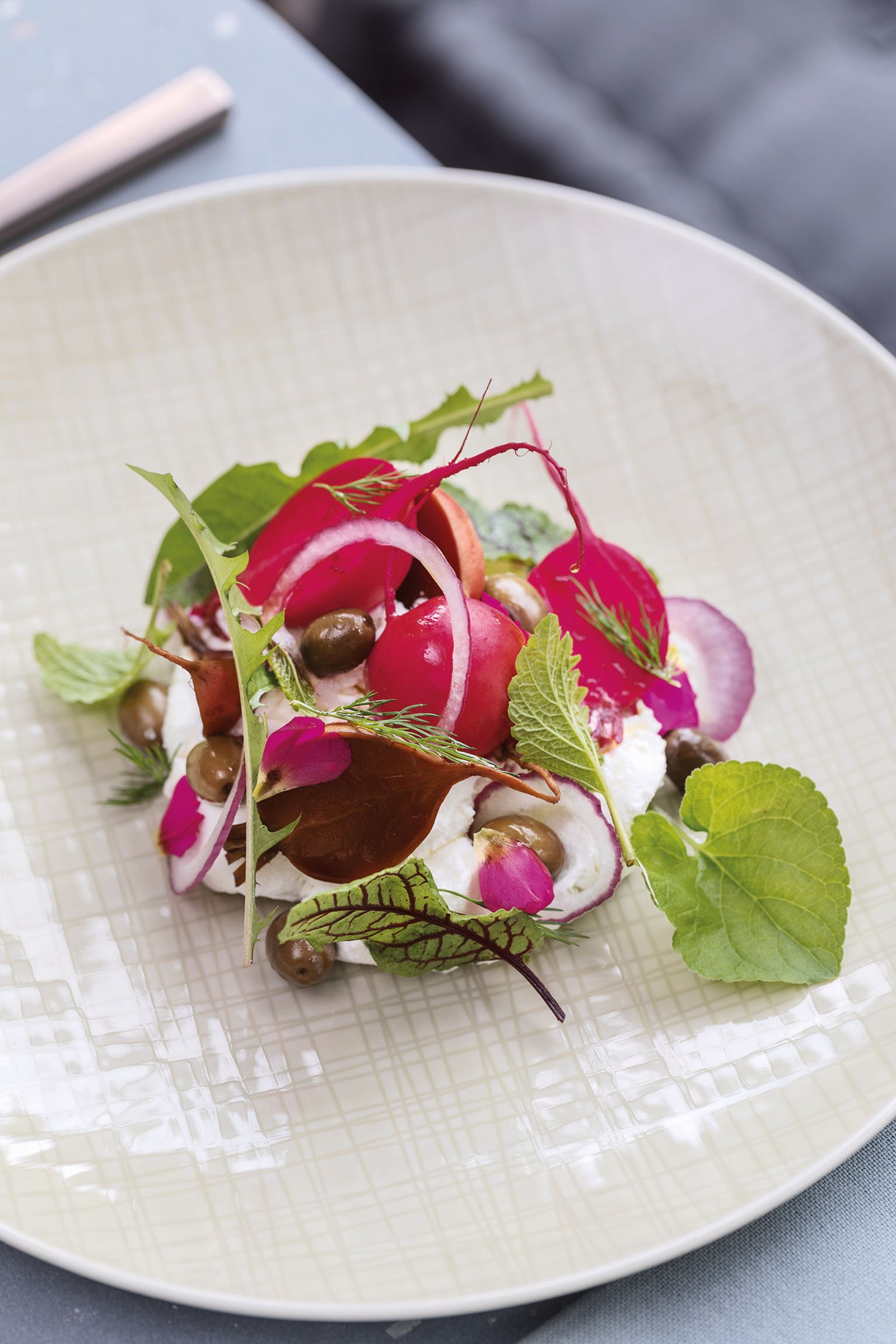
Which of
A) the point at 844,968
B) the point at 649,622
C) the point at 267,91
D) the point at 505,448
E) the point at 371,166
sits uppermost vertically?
the point at 267,91

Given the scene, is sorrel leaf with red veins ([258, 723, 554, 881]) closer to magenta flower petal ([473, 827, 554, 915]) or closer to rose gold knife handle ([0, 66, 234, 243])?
magenta flower petal ([473, 827, 554, 915])

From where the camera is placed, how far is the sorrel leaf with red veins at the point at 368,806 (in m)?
1.16

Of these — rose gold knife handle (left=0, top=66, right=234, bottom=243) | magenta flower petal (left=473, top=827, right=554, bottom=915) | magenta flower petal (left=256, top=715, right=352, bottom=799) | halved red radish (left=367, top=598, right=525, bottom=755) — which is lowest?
magenta flower petal (left=473, top=827, right=554, bottom=915)

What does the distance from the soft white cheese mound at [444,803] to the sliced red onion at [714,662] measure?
11cm

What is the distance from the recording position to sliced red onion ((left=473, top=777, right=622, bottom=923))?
126cm

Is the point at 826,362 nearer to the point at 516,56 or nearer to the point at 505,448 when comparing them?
the point at 505,448

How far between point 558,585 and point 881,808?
16.3 inches

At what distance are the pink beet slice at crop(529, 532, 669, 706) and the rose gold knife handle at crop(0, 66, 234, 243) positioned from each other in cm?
87

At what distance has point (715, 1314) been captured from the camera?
3.76ft

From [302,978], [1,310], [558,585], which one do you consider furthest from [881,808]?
[1,310]

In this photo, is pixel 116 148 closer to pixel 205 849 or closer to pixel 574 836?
pixel 205 849

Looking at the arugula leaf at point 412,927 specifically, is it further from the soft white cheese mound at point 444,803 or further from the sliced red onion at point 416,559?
the sliced red onion at point 416,559

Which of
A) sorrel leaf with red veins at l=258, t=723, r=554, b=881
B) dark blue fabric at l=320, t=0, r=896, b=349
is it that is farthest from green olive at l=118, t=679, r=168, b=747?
dark blue fabric at l=320, t=0, r=896, b=349

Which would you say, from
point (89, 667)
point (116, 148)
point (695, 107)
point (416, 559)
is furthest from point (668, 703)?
point (695, 107)
